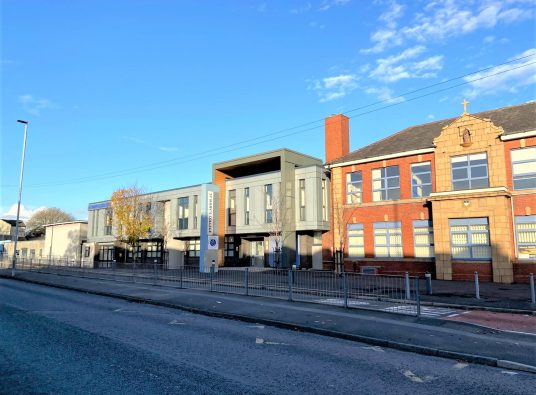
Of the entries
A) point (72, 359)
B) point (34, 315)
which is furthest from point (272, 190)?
point (72, 359)

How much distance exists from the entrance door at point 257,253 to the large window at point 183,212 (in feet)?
25.5

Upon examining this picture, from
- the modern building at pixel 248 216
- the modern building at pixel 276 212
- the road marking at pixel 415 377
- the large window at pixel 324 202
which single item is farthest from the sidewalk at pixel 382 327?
the large window at pixel 324 202

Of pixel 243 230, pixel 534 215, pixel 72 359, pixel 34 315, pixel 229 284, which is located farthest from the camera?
pixel 243 230

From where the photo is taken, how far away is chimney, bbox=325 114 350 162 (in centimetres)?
3334

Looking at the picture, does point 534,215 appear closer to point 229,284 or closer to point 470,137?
point 470,137

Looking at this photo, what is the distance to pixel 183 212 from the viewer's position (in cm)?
4369

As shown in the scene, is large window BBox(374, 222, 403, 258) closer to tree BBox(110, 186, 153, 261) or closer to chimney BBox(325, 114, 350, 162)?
chimney BBox(325, 114, 350, 162)

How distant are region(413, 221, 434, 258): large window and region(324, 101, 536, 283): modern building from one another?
62 millimetres

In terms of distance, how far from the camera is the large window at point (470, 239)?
23000 millimetres

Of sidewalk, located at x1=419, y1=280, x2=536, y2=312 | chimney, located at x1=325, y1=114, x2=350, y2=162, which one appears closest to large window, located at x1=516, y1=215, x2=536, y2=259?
sidewalk, located at x1=419, y1=280, x2=536, y2=312

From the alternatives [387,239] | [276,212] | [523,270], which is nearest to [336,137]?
[276,212]

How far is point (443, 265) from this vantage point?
944 inches

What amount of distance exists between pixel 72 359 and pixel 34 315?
5.94 metres

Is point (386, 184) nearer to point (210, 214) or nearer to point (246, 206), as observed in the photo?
point (210, 214)
